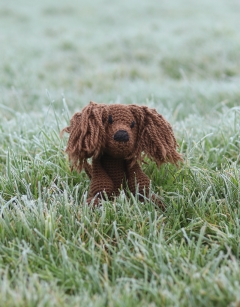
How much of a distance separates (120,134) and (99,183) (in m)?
0.31

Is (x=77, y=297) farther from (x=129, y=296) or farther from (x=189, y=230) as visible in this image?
(x=189, y=230)

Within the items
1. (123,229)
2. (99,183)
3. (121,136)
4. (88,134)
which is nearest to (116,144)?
(121,136)

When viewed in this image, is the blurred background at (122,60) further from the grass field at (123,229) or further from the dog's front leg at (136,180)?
the dog's front leg at (136,180)

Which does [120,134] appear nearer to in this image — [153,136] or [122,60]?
[153,136]

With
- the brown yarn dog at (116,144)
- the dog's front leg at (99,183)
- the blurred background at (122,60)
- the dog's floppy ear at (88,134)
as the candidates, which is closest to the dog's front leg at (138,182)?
the brown yarn dog at (116,144)

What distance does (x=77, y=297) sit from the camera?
4.67 ft

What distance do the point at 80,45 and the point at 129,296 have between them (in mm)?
7430

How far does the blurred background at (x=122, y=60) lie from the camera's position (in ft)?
16.2

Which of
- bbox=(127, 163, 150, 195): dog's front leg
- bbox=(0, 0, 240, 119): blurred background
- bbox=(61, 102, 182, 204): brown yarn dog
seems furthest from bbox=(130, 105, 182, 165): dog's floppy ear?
bbox=(0, 0, 240, 119): blurred background

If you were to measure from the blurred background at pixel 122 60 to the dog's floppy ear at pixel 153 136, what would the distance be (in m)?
1.02

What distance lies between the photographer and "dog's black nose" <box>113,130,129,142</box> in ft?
6.31

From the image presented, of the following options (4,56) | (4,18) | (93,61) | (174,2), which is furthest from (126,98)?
(174,2)

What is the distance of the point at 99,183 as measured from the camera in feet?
6.79

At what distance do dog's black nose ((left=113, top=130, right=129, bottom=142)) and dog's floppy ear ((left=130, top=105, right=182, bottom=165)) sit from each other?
0.14m
